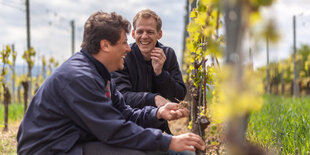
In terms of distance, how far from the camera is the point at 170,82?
2.78 metres

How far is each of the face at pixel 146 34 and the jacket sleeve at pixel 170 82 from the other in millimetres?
294

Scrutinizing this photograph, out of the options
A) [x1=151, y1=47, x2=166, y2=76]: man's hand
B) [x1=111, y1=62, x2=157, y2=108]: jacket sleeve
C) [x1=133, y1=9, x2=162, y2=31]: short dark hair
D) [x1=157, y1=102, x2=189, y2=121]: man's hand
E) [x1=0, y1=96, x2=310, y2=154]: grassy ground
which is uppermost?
[x1=133, y1=9, x2=162, y2=31]: short dark hair

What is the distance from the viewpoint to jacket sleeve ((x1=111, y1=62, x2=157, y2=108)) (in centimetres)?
253

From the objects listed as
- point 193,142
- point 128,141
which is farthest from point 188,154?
point 128,141

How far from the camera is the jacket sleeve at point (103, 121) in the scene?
161 centimetres

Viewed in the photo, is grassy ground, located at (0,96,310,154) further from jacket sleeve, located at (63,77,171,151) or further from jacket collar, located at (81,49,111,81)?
jacket collar, located at (81,49,111,81)

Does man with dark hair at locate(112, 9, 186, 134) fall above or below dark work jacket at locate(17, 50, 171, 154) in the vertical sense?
above

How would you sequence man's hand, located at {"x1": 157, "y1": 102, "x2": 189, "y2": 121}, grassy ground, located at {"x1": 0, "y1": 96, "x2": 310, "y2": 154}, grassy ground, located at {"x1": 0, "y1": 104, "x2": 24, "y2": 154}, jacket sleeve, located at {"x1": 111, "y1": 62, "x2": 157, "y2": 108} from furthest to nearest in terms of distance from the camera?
grassy ground, located at {"x1": 0, "y1": 104, "x2": 24, "y2": 154}
grassy ground, located at {"x1": 0, "y1": 96, "x2": 310, "y2": 154}
jacket sleeve, located at {"x1": 111, "y1": 62, "x2": 157, "y2": 108}
man's hand, located at {"x1": 157, "y1": 102, "x2": 189, "y2": 121}

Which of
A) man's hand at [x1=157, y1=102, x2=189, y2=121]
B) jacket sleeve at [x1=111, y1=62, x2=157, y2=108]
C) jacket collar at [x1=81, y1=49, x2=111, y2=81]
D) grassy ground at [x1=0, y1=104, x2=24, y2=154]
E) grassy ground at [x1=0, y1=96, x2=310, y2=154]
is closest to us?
jacket collar at [x1=81, y1=49, x2=111, y2=81]

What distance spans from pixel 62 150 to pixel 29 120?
314 millimetres

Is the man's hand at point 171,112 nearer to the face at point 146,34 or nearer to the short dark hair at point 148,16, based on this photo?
the face at point 146,34

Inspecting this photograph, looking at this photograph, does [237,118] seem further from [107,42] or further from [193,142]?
[107,42]

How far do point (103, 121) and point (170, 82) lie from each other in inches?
50.2

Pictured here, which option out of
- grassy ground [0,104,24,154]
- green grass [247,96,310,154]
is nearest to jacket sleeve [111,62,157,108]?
green grass [247,96,310,154]
